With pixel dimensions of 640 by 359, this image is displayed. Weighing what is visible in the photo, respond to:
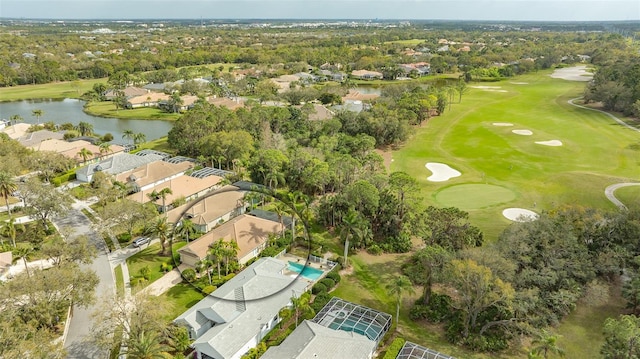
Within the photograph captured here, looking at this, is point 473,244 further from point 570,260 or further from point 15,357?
point 15,357

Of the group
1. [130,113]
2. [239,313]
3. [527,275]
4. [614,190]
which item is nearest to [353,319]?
[239,313]

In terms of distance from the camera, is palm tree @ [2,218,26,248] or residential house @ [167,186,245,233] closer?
palm tree @ [2,218,26,248]

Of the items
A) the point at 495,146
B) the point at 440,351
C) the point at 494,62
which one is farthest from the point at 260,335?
the point at 494,62

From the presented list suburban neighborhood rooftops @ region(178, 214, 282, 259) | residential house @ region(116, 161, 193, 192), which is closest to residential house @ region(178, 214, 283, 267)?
suburban neighborhood rooftops @ region(178, 214, 282, 259)

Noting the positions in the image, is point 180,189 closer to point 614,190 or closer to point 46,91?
point 614,190

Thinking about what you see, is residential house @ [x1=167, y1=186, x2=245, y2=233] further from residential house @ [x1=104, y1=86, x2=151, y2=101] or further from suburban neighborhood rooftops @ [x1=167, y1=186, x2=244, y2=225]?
residential house @ [x1=104, y1=86, x2=151, y2=101]
